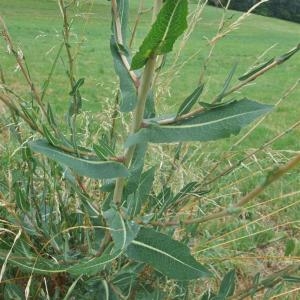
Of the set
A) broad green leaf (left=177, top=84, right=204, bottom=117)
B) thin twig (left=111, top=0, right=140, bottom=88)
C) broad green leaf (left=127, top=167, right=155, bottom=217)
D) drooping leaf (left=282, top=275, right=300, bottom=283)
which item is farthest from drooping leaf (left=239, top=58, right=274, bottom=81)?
drooping leaf (left=282, top=275, right=300, bottom=283)

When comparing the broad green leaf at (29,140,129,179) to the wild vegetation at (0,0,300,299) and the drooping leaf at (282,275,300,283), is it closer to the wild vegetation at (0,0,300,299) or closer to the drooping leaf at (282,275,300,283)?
the wild vegetation at (0,0,300,299)

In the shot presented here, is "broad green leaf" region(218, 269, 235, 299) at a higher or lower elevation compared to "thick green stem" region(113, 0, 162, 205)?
lower

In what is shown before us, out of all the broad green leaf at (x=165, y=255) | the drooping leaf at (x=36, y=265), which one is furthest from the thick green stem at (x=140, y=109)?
the drooping leaf at (x=36, y=265)

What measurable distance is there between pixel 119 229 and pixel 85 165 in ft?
0.49

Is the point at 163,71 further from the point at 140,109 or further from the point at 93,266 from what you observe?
the point at 93,266

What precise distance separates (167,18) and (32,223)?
764mm

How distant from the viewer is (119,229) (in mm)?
1285

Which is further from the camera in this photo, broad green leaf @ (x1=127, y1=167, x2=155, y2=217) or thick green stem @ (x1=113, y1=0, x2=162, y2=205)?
broad green leaf @ (x1=127, y1=167, x2=155, y2=217)

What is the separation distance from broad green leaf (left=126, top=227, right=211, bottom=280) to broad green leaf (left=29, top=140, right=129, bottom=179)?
0.15 meters

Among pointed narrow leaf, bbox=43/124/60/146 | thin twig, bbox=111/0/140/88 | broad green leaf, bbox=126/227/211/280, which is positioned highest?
thin twig, bbox=111/0/140/88

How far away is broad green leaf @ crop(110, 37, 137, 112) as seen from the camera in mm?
1312

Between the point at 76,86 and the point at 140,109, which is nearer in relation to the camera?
the point at 140,109

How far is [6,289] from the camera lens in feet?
5.30

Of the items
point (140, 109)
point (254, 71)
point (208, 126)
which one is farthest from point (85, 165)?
point (254, 71)
